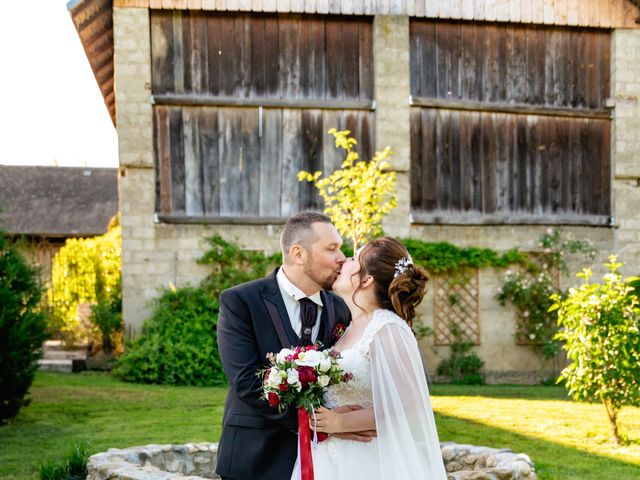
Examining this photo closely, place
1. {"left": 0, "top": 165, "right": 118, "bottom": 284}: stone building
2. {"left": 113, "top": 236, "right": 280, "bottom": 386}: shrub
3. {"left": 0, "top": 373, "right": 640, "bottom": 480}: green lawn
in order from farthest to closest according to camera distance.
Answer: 1. {"left": 0, "top": 165, "right": 118, "bottom": 284}: stone building
2. {"left": 113, "top": 236, "right": 280, "bottom": 386}: shrub
3. {"left": 0, "top": 373, "right": 640, "bottom": 480}: green lawn

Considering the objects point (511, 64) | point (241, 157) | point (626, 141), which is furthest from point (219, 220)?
point (626, 141)

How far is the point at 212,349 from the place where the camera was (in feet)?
43.9

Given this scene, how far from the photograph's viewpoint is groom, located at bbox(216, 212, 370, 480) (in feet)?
13.6

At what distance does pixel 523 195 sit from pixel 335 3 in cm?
475

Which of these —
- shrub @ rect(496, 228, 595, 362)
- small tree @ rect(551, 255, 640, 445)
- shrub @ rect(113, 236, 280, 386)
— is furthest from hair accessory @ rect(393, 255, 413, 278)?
shrub @ rect(496, 228, 595, 362)

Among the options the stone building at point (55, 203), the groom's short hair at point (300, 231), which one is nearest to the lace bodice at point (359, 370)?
the groom's short hair at point (300, 231)

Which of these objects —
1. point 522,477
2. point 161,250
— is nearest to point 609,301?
point 522,477

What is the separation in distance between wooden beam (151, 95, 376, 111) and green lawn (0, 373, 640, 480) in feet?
15.4

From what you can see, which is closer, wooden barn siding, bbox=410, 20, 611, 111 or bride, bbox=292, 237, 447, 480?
bride, bbox=292, 237, 447, 480

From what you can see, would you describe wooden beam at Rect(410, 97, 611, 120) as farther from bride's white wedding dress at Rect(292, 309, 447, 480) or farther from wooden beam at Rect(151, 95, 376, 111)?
bride's white wedding dress at Rect(292, 309, 447, 480)

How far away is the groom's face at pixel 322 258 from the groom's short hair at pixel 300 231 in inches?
1.0

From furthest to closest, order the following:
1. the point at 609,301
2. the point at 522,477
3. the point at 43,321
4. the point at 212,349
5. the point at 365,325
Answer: the point at 212,349 < the point at 43,321 < the point at 609,301 < the point at 522,477 < the point at 365,325

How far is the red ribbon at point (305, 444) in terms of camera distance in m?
3.97

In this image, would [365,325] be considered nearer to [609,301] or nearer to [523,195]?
[609,301]
